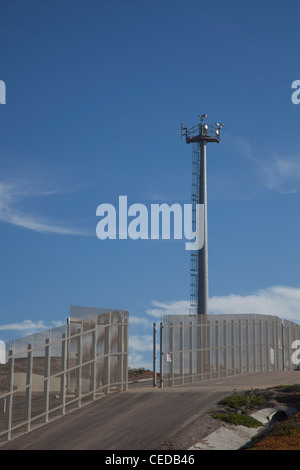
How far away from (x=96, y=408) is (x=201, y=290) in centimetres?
2282

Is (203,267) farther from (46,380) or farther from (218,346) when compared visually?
(46,380)

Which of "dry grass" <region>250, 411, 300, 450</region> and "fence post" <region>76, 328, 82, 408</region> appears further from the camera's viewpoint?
"fence post" <region>76, 328, 82, 408</region>

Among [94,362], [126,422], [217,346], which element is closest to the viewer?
[126,422]

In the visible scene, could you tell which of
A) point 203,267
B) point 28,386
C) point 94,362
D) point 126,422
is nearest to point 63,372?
point 94,362

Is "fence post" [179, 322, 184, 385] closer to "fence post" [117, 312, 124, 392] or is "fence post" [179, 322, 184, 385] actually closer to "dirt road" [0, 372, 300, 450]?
"fence post" [117, 312, 124, 392]

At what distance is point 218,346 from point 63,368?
12.4 meters

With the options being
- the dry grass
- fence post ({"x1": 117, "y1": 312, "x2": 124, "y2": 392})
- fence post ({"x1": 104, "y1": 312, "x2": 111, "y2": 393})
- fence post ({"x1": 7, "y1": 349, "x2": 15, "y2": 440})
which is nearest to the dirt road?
fence post ({"x1": 7, "y1": 349, "x2": 15, "y2": 440})

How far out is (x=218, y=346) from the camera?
30594 millimetres

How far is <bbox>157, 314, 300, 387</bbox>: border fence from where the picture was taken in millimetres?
26297

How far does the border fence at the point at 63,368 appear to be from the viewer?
18297 millimetres

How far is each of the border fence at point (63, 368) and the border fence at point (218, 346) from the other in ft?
11.5

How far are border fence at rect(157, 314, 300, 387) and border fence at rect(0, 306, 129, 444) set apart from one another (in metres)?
3.50
